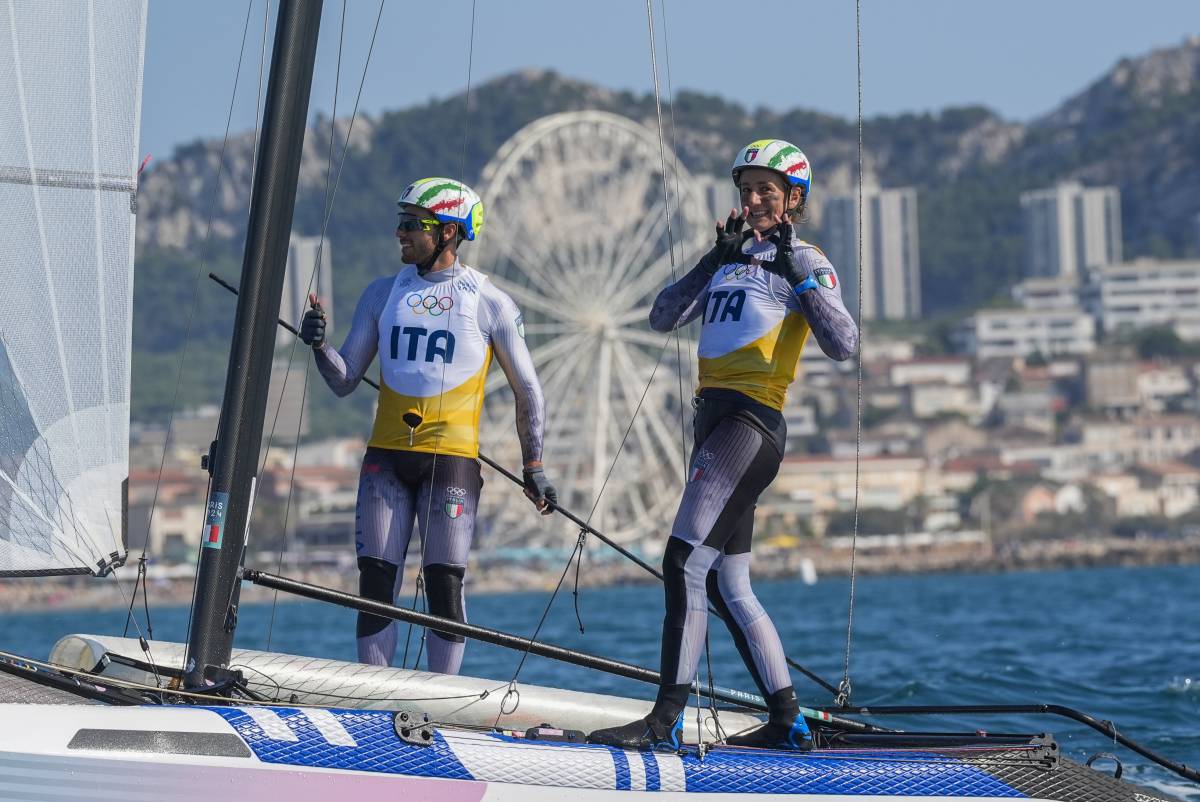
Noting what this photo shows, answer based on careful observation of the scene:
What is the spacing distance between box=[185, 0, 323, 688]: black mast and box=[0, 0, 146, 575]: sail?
37cm

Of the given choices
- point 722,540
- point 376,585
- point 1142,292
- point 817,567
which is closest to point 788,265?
point 722,540

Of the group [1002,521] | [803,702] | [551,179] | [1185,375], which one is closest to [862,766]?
[803,702]

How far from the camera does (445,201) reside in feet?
21.1

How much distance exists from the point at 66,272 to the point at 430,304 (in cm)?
124

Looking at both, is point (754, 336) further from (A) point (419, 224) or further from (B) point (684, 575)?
(A) point (419, 224)

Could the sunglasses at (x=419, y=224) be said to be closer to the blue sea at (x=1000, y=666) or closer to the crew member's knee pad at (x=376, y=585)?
the crew member's knee pad at (x=376, y=585)

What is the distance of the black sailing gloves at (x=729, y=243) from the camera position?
561 centimetres

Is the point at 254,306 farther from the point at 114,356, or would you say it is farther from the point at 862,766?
the point at 862,766

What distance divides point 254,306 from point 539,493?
1237 mm

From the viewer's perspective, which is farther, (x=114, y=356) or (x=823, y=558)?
(x=823, y=558)

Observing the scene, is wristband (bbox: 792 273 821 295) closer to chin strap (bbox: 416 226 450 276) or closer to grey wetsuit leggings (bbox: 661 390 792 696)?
grey wetsuit leggings (bbox: 661 390 792 696)

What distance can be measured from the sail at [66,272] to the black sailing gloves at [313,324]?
53 centimetres

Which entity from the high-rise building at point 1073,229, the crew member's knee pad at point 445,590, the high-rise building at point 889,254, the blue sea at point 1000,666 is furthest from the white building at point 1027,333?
the crew member's knee pad at point 445,590

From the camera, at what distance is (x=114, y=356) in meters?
5.75
